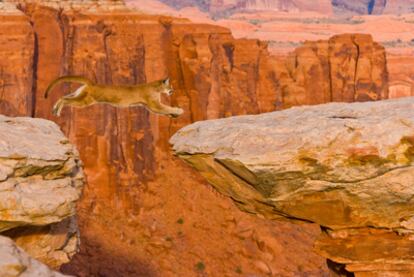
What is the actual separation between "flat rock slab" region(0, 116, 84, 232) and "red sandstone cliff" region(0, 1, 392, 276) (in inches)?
860

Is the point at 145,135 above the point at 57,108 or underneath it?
underneath

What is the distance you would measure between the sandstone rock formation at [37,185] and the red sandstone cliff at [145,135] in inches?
829

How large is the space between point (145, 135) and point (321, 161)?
32.5 metres

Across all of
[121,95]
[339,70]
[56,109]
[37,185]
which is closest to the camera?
[37,185]

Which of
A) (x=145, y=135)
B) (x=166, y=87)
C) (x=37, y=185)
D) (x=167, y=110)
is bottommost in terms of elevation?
(x=145, y=135)

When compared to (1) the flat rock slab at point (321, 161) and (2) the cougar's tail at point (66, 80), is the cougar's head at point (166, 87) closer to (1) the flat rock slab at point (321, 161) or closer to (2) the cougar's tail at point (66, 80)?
(2) the cougar's tail at point (66, 80)

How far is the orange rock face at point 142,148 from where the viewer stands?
138 feet

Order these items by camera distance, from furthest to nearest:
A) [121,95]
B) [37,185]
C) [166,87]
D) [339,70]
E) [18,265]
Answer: [339,70]
[121,95]
[166,87]
[37,185]
[18,265]

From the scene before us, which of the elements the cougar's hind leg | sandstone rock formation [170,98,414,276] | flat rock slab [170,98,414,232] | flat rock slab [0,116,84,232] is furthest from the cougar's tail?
flat rock slab [170,98,414,232]

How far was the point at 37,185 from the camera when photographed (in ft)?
53.9

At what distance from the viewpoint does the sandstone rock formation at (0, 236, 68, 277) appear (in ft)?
30.9

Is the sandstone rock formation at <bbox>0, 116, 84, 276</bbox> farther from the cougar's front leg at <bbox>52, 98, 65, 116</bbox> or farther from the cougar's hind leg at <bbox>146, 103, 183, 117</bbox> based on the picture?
the cougar's hind leg at <bbox>146, 103, 183, 117</bbox>

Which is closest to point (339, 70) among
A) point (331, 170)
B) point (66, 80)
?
point (66, 80)

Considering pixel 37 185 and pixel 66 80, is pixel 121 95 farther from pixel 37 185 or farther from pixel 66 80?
pixel 37 185
